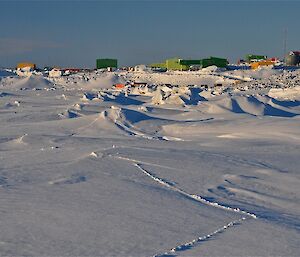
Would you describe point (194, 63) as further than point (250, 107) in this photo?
Yes

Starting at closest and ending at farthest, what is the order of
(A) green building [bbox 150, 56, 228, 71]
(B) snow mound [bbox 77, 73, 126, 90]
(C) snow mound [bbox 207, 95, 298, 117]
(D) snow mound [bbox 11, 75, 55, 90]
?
1. (C) snow mound [bbox 207, 95, 298, 117]
2. (B) snow mound [bbox 77, 73, 126, 90]
3. (D) snow mound [bbox 11, 75, 55, 90]
4. (A) green building [bbox 150, 56, 228, 71]

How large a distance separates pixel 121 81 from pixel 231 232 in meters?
23.7

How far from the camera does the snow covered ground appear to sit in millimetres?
3652

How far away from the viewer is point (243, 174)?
584cm

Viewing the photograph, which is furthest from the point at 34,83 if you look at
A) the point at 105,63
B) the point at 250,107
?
Answer: the point at 250,107

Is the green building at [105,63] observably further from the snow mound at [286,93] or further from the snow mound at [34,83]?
the snow mound at [286,93]

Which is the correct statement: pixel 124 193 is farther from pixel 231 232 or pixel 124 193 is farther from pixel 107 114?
pixel 107 114

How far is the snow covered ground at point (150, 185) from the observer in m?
3.65

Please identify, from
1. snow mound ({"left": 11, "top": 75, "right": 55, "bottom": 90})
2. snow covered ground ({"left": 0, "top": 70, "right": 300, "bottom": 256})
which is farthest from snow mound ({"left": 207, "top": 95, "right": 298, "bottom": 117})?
snow mound ({"left": 11, "top": 75, "right": 55, "bottom": 90})

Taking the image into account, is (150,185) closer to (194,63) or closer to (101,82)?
(101,82)

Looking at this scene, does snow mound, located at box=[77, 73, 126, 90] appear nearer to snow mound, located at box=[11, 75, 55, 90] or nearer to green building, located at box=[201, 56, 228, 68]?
snow mound, located at box=[11, 75, 55, 90]

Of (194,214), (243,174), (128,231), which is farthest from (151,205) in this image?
(243,174)

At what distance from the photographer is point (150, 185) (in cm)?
527

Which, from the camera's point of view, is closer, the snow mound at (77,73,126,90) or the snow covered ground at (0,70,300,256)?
the snow covered ground at (0,70,300,256)
